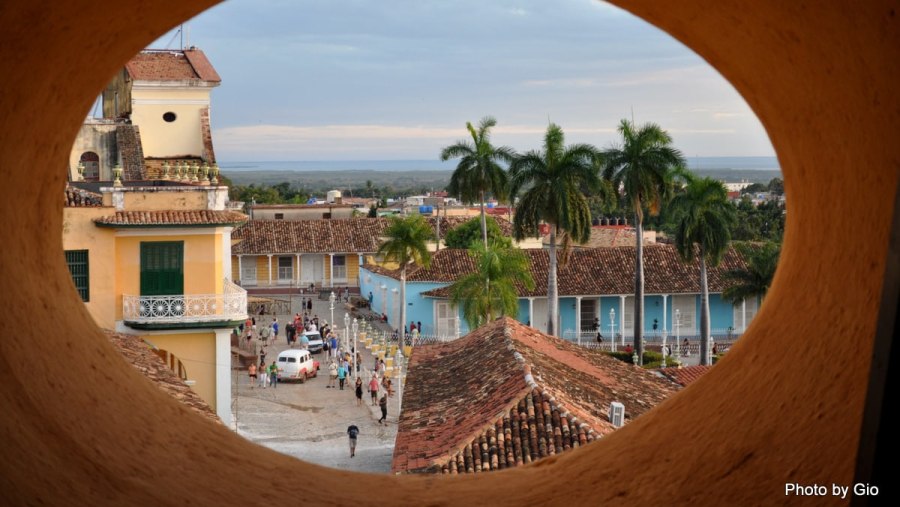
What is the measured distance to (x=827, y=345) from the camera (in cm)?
420

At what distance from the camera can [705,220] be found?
36438mm

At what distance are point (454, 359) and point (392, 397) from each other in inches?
425

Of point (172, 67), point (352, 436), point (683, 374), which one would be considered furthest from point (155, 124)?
point (683, 374)

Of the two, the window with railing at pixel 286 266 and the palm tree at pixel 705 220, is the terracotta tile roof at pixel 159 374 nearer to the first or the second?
the palm tree at pixel 705 220

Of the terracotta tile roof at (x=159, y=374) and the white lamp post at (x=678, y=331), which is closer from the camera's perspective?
the terracotta tile roof at (x=159, y=374)

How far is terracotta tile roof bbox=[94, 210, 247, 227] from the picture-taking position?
22.0m

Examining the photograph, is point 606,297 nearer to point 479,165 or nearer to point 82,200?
point 479,165

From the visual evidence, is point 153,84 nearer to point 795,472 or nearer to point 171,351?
point 171,351

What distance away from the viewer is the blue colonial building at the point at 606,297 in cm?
4459

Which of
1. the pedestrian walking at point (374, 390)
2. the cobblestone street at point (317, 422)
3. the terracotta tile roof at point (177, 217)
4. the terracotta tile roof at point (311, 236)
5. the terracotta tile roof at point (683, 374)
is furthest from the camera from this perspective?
the terracotta tile roof at point (311, 236)

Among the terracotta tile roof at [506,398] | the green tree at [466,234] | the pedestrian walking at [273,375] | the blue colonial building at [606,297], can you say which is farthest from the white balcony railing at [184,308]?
the green tree at [466,234]

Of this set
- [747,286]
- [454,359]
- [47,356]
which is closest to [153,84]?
[454,359]

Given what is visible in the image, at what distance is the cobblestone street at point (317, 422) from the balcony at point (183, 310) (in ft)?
9.26

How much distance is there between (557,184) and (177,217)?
52.4 ft
